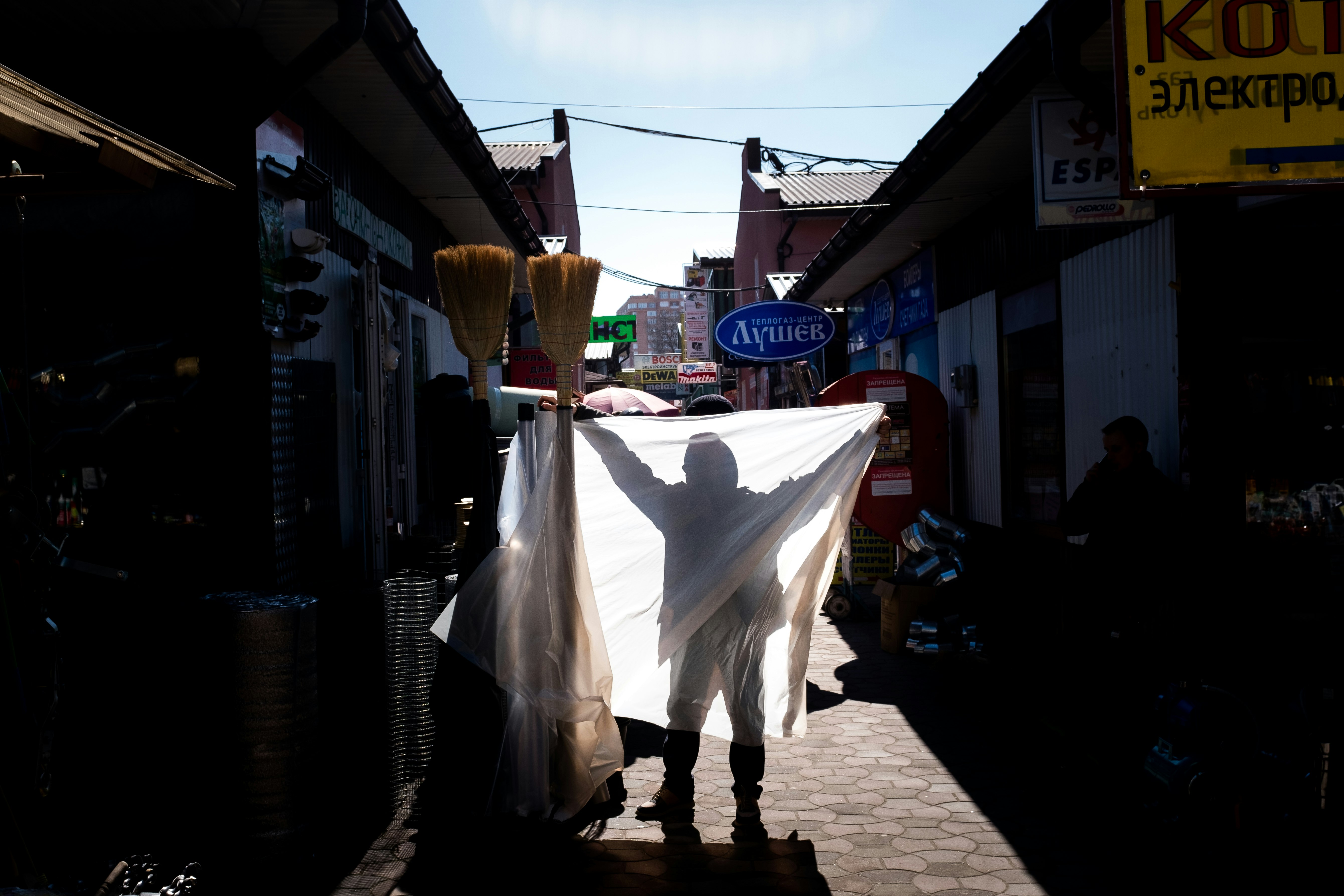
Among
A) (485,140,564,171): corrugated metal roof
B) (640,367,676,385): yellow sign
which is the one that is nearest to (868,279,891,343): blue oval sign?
(485,140,564,171): corrugated metal roof

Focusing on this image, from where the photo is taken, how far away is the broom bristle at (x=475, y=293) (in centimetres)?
509

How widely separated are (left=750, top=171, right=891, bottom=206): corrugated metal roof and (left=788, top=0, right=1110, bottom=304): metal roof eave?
13.8 metres

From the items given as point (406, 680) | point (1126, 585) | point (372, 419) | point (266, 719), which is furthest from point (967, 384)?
point (266, 719)

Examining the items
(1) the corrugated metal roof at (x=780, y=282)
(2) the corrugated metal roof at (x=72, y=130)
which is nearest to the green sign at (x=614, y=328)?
(1) the corrugated metal roof at (x=780, y=282)

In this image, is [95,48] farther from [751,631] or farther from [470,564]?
[751,631]

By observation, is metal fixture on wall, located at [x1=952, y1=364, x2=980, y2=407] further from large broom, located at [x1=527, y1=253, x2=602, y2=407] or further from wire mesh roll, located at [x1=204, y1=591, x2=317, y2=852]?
wire mesh roll, located at [x1=204, y1=591, x2=317, y2=852]

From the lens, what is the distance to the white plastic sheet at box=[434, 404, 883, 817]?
441 centimetres

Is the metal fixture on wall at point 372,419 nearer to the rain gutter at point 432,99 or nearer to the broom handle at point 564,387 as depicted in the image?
the rain gutter at point 432,99

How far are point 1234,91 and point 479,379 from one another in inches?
140

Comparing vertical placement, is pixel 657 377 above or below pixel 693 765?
above

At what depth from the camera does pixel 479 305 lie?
5129 mm

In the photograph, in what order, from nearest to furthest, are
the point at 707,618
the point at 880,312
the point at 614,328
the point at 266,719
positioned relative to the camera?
1. the point at 266,719
2. the point at 707,618
3. the point at 880,312
4. the point at 614,328

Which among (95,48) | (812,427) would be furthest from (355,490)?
(812,427)

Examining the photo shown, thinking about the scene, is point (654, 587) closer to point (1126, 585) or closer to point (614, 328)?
point (1126, 585)
